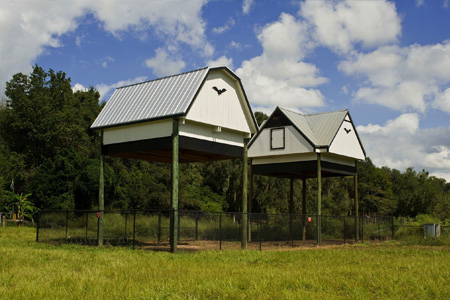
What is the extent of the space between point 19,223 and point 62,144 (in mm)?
9652

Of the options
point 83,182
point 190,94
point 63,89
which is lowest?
point 83,182

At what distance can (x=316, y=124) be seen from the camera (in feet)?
114

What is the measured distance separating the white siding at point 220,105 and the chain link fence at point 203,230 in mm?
4988

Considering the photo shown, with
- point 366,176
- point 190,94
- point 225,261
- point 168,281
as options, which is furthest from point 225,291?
point 366,176

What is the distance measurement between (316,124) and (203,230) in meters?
10.9

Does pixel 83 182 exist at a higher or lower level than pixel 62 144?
lower

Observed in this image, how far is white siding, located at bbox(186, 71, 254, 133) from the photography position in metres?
23.7

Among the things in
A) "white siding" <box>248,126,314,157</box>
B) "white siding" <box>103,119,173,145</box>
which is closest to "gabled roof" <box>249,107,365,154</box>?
"white siding" <box>248,126,314,157</box>

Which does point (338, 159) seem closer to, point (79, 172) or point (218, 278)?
point (218, 278)

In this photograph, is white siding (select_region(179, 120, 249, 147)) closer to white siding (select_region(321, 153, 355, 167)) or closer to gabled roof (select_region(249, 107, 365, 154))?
gabled roof (select_region(249, 107, 365, 154))

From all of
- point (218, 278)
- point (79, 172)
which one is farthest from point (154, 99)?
point (79, 172)

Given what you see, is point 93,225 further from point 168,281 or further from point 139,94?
point 168,281

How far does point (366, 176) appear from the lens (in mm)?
73875

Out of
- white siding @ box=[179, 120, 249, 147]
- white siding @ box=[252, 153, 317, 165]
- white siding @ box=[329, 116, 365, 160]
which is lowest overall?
white siding @ box=[252, 153, 317, 165]
